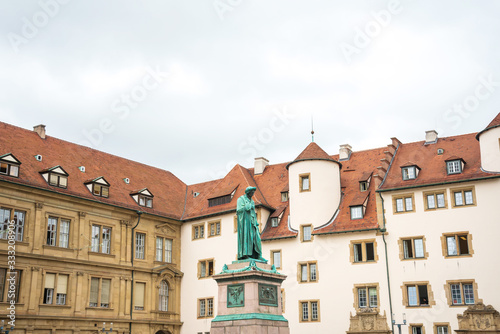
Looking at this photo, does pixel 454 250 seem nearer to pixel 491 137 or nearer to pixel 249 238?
pixel 491 137

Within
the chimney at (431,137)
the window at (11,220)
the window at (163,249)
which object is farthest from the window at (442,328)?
the window at (11,220)

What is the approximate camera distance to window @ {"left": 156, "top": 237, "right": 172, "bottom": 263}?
4888 cm

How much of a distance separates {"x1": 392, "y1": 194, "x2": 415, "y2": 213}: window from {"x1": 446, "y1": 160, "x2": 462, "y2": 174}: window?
9.99 ft

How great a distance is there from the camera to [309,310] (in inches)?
1677

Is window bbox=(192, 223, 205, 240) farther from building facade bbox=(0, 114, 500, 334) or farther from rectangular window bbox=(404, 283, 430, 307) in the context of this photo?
rectangular window bbox=(404, 283, 430, 307)

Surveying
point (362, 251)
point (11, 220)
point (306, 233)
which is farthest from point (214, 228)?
point (11, 220)

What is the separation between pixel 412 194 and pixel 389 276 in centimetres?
571

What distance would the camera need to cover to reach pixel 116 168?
5059 centimetres

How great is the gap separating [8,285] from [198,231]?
53.7 feet

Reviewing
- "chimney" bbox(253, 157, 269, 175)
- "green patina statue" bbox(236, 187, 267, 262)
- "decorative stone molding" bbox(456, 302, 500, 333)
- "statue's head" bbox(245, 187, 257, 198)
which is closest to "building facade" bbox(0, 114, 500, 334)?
"decorative stone molding" bbox(456, 302, 500, 333)

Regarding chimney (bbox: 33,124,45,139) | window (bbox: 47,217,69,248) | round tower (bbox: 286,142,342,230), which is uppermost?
chimney (bbox: 33,124,45,139)

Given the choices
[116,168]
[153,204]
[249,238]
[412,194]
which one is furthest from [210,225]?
[249,238]

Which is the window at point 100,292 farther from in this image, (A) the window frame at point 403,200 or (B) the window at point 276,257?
(A) the window frame at point 403,200

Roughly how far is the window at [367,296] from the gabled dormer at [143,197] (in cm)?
1812
